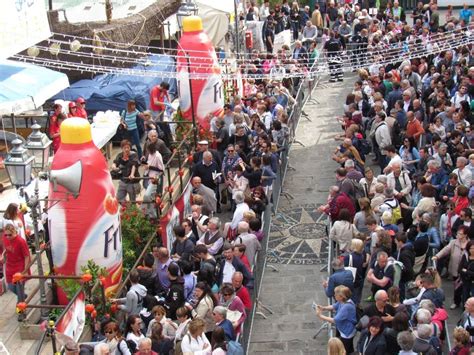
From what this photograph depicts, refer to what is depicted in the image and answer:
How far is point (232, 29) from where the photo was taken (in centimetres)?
2814

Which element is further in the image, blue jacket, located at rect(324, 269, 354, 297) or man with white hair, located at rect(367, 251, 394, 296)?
man with white hair, located at rect(367, 251, 394, 296)

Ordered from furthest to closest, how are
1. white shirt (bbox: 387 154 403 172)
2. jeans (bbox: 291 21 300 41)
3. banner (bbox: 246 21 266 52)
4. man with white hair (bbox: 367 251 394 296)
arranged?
jeans (bbox: 291 21 300 41) < banner (bbox: 246 21 266 52) < white shirt (bbox: 387 154 403 172) < man with white hair (bbox: 367 251 394 296)

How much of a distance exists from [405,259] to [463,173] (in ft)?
9.88

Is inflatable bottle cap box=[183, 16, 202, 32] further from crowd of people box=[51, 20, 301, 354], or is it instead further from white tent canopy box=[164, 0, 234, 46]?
white tent canopy box=[164, 0, 234, 46]

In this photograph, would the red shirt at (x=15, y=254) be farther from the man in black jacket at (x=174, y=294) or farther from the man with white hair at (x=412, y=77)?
the man with white hair at (x=412, y=77)

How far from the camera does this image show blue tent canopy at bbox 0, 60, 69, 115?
1716cm

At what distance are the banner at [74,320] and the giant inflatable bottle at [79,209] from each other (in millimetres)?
1483

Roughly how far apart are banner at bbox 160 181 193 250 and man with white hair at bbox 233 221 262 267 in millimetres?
1299

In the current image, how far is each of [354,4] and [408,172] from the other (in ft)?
61.7

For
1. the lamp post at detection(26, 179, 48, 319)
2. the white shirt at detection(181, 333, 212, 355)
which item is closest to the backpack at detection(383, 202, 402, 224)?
the white shirt at detection(181, 333, 212, 355)

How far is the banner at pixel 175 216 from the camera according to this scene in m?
15.5

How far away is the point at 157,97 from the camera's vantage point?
20812 millimetres

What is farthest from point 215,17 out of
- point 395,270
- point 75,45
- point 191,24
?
point 395,270

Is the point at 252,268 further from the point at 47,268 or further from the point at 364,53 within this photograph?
the point at 364,53
